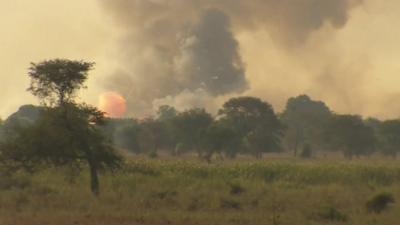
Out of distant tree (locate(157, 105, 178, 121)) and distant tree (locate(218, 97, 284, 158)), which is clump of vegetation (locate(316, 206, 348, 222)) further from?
distant tree (locate(157, 105, 178, 121))

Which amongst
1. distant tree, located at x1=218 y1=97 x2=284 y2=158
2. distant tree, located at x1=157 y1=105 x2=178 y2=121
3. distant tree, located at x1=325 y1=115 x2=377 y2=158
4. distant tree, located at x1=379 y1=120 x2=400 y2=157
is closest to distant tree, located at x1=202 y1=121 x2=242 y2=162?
distant tree, located at x1=218 y1=97 x2=284 y2=158

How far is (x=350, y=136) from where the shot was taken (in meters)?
95.2

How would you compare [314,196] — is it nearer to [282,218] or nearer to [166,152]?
[282,218]

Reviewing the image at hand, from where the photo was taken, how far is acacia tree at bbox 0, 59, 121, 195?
26.4 m

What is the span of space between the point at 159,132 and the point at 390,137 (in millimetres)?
44953

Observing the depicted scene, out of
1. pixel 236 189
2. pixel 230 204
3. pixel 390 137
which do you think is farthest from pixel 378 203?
pixel 390 137

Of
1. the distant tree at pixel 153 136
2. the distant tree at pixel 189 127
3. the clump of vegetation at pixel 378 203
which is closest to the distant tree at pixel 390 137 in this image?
the distant tree at pixel 189 127

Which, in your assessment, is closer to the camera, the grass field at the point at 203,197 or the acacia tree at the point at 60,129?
the grass field at the point at 203,197

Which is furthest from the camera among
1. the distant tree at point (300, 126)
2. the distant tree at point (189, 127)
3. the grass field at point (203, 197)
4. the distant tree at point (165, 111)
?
the distant tree at point (165, 111)

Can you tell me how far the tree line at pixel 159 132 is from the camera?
1053 inches

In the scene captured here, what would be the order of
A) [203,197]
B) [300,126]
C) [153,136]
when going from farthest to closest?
[300,126] → [153,136] → [203,197]

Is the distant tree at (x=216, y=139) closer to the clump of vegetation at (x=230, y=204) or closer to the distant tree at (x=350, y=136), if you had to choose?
the distant tree at (x=350, y=136)

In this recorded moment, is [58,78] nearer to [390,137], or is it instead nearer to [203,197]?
[203,197]

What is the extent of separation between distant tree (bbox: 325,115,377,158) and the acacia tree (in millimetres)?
74783
